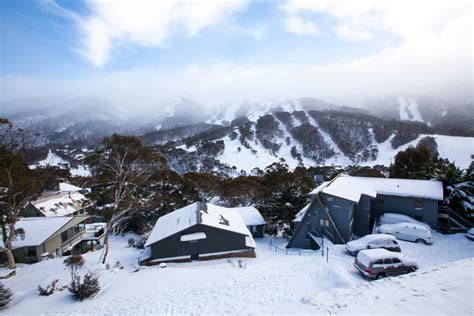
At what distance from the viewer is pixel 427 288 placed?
8.27 m

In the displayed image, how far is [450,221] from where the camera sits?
21.2 meters

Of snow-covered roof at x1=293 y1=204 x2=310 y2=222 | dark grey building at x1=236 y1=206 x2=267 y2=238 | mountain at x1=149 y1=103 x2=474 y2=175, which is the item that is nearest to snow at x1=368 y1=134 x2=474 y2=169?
mountain at x1=149 y1=103 x2=474 y2=175

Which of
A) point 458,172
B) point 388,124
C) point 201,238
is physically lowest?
point 201,238

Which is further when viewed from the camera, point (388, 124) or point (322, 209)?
point (388, 124)

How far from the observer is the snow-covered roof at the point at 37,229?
80.0 ft

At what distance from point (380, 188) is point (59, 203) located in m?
42.7

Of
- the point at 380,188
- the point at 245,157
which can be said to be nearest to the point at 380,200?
the point at 380,188

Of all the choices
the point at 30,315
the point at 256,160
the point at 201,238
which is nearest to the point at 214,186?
the point at 201,238

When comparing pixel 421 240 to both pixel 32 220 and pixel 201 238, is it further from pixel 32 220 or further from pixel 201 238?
pixel 32 220

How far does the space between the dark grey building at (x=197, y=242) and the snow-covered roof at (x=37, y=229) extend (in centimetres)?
1220

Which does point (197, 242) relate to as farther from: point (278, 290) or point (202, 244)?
point (278, 290)

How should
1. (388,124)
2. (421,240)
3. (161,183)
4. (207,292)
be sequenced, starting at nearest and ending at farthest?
1. (207,292)
2. (421,240)
3. (161,183)
4. (388,124)

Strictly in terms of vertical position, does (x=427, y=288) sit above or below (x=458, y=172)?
below

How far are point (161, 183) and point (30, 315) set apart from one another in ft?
84.0
